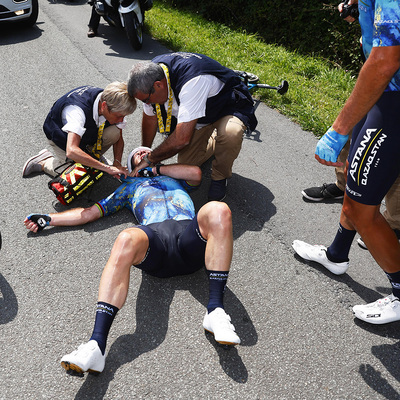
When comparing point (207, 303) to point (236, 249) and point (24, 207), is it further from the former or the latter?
point (24, 207)

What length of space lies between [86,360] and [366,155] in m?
2.01

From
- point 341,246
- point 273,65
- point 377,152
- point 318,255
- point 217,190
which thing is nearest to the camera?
point 377,152

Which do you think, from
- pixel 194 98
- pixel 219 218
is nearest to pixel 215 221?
pixel 219 218

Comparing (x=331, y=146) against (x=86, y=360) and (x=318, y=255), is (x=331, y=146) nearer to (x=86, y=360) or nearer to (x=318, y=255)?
(x=318, y=255)

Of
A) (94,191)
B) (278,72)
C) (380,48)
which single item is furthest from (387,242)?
(278,72)

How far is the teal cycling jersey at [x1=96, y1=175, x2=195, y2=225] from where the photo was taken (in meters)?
3.44

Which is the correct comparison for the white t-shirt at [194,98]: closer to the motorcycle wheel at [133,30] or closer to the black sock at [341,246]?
the black sock at [341,246]

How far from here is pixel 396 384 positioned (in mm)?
2590

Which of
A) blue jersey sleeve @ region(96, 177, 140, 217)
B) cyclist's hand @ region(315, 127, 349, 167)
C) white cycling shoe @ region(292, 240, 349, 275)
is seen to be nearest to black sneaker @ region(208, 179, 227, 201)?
blue jersey sleeve @ region(96, 177, 140, 217)

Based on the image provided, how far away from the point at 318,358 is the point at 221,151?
2.12 meters

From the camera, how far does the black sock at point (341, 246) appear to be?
320 cm

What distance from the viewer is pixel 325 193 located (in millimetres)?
4238

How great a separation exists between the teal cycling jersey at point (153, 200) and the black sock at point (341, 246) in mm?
1104

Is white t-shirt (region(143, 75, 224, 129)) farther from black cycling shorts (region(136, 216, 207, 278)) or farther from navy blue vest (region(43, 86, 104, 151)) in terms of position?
black cycling shorts (region(136, 216, 207, 278))
